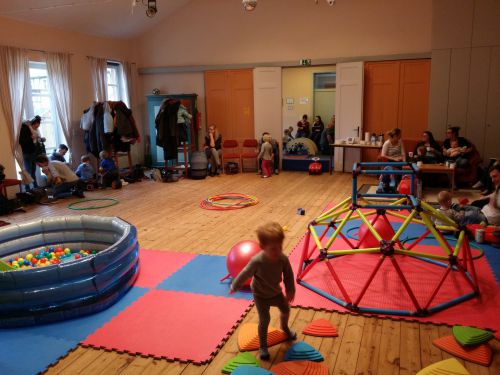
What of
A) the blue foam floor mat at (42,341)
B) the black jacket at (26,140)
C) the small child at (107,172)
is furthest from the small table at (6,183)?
the blue foam floor mat at (42,341)

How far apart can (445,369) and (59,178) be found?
780cm

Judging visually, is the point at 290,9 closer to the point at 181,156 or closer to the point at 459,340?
the point at 181,156

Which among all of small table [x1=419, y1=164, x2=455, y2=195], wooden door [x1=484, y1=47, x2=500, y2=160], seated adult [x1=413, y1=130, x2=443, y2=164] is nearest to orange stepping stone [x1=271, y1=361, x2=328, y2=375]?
small table [x1=419, y1=164, x2=455, y2=195]

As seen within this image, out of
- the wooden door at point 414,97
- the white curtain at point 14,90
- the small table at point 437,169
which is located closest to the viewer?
the small table at point 437,169

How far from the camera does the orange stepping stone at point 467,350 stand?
3.04 meters

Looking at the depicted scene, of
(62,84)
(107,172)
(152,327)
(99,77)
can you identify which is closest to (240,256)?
(152,327)

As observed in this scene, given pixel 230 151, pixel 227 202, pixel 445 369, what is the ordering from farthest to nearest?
1. pixel 230 151
2. pixel 227 202
3. pixel 445 369

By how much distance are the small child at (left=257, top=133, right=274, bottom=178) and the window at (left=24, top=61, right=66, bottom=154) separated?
4.61 metres

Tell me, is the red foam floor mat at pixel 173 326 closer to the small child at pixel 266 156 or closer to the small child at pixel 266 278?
the small child at pixel 266 278

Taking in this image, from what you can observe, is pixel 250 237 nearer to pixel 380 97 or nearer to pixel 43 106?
pixel 380 97

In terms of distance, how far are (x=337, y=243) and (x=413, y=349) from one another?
2.27 meters

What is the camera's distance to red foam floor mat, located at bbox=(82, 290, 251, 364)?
3318 mm

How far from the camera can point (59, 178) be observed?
8.66m

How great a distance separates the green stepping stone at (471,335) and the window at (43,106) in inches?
343
